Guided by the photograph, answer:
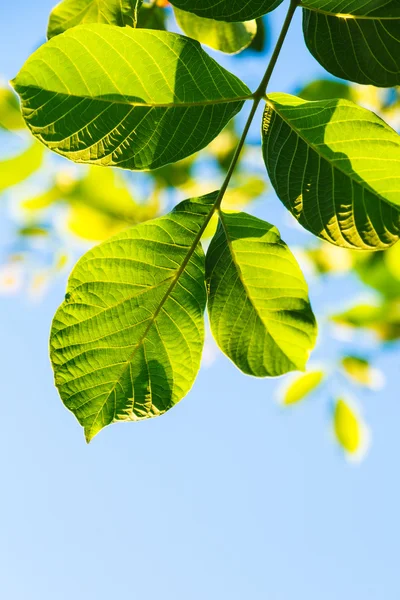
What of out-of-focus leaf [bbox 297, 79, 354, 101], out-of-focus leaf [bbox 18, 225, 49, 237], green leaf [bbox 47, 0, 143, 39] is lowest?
green leaf [bbox 47, 0, 143, 39]

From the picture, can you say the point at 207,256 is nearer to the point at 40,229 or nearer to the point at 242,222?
the point at 242,222

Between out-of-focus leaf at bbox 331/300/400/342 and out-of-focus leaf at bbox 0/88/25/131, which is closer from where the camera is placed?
out-of-focus leaf at bbox 0/88/25/131

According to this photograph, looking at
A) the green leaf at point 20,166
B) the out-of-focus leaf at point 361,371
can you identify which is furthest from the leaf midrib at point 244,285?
the out-of-focus leaf at point 361,371

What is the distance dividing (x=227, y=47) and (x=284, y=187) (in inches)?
18.4

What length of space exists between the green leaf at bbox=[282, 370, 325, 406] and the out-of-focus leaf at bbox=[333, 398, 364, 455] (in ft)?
0.28

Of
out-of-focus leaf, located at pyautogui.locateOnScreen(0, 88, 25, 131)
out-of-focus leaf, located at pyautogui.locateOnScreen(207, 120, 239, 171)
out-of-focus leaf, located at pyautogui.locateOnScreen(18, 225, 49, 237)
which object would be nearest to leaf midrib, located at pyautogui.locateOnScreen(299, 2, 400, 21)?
out-of-focus leaf, located at pyautogui.locateOnScreen(0, 88, 25, 131)

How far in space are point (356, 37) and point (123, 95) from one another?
276 mm

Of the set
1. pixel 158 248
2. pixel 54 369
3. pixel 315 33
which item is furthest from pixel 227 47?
pixel 54 369

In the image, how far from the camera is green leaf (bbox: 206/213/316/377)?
0.79 m

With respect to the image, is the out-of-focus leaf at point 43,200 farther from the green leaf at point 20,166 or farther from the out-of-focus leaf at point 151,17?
the out-of-focus leaf at point 151,17

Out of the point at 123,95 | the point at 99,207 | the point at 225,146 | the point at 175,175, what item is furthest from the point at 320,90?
the point at 123,95

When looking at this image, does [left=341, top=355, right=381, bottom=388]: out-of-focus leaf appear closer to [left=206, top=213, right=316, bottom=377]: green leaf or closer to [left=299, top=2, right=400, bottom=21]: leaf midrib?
[left=206, top=213, right=316, bottom=377]: green leaf

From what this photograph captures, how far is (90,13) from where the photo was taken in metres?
0.90

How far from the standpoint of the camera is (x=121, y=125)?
2.30ft
